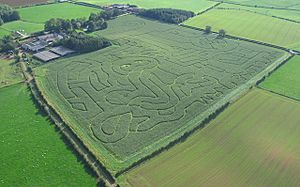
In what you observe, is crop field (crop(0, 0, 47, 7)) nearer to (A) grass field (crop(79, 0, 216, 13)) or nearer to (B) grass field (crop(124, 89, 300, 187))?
(A) grass field (crop(79, 0, 216, 13))

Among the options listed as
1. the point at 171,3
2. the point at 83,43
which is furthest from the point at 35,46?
the point at 171,3

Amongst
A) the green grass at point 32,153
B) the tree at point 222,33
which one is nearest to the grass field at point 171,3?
the tree at point 222,33

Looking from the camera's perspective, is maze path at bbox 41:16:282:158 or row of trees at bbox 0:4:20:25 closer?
maze path at bbox 41:16:282:158

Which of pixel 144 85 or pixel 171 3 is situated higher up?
pixel 171 3

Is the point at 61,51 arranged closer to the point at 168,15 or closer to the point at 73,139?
the point at 73,139

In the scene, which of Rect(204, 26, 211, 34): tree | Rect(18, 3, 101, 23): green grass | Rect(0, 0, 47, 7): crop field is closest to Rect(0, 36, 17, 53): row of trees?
Rect(18, 3, 101, 23): green grass


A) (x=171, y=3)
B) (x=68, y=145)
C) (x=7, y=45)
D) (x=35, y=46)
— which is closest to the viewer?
(x=68, y=145)

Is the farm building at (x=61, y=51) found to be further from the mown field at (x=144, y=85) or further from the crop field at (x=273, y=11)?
the crop field at (x=273, y=11)
